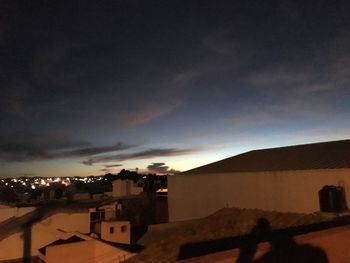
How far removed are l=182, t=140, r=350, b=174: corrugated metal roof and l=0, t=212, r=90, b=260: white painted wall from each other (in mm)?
10957

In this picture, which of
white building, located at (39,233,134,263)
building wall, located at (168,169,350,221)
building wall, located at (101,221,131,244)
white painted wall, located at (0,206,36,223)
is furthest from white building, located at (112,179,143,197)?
white building, located at (39,233,134,263)

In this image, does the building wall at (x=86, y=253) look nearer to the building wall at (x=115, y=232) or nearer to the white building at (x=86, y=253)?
the white building at (x=86, y=253)

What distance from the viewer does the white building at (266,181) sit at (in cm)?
2097

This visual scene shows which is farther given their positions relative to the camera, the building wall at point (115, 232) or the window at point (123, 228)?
the window at point (123, 228)

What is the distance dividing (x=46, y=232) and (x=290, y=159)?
20.7 meters

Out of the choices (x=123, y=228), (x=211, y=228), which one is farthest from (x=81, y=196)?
(x=211, y=228)

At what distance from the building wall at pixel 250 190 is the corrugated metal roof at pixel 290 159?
703 millimetres

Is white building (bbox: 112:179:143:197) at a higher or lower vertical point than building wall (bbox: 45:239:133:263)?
higher

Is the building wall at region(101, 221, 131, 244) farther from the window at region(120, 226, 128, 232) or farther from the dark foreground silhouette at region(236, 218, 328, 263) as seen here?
the dark foreground silhouette at region(236, 218, 328, 263)

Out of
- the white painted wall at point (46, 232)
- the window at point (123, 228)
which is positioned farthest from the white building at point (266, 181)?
the white painted wall at point (46, 232)

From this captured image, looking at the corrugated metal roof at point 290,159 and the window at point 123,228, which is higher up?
the corrugated metal roof at point 290,159

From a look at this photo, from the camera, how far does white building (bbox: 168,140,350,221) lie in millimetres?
20969

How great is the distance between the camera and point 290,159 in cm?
2564

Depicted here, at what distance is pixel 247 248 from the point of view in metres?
8.40
